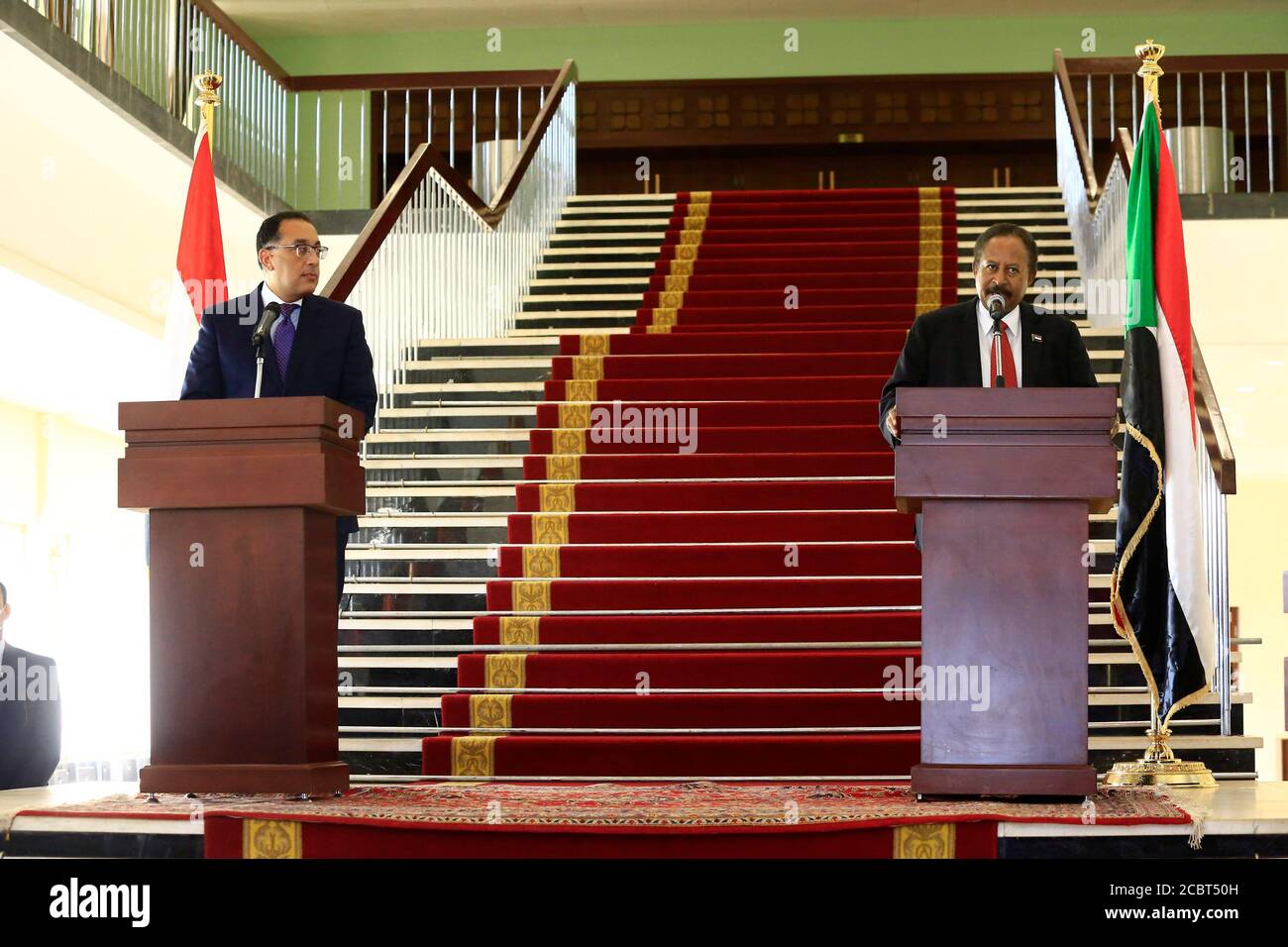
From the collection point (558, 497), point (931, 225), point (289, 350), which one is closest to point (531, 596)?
point (558, 497)

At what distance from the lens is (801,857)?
116 inches

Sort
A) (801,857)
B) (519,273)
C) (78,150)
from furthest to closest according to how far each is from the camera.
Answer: (519,273) → (78,150) → (801,857)

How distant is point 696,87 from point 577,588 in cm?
930

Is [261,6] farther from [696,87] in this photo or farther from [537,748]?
[537,748]

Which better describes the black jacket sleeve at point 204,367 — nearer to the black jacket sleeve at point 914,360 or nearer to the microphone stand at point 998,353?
the black jacket sleeve at point 914,360

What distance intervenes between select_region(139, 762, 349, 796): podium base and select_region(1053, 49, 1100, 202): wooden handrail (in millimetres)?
6520

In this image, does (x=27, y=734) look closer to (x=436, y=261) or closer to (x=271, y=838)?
(x=271, y=838)

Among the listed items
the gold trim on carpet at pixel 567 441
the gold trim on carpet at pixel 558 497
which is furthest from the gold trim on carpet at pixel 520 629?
the gold trim on carpet at pixel 567 441

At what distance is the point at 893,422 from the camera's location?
11.2ft

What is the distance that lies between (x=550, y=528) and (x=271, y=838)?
10.9 ft

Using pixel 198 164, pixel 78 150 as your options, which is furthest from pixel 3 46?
pixel 78 150

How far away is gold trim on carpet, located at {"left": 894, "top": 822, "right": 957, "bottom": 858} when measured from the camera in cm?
296

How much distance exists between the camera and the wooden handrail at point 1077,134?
346 inches

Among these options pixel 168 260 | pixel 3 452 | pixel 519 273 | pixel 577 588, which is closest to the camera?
pixel 577 588
